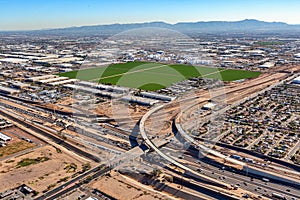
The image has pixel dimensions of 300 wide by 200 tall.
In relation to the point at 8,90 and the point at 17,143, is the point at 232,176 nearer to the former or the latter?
the point at 17,143

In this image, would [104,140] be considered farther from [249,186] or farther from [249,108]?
[249,108]

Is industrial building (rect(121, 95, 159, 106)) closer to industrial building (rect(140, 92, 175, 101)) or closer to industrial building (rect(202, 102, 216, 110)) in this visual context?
industrial building (rect(140, 92, 175, 101))

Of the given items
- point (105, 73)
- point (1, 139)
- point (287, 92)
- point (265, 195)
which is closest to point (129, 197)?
point (265, 195)

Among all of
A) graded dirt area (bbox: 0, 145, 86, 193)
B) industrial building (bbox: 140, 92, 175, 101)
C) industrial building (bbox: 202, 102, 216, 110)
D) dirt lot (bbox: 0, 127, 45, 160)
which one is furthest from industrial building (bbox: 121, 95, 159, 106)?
graded dirt area (bbox: 0, 145, 86, 193)

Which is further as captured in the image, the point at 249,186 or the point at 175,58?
the point at 175,58

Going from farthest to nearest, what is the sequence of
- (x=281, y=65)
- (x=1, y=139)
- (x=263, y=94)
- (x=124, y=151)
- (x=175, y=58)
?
1. (x=175, y=58)
2. (x=281, y=65)
3. (x=263, y=94)
4. (x=1, y=139)
5. (x=124, y=151)

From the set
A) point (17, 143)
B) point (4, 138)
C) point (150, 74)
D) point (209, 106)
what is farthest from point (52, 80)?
point (209, 106)

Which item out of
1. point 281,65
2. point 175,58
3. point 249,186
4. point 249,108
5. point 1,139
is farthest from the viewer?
point 175,58
